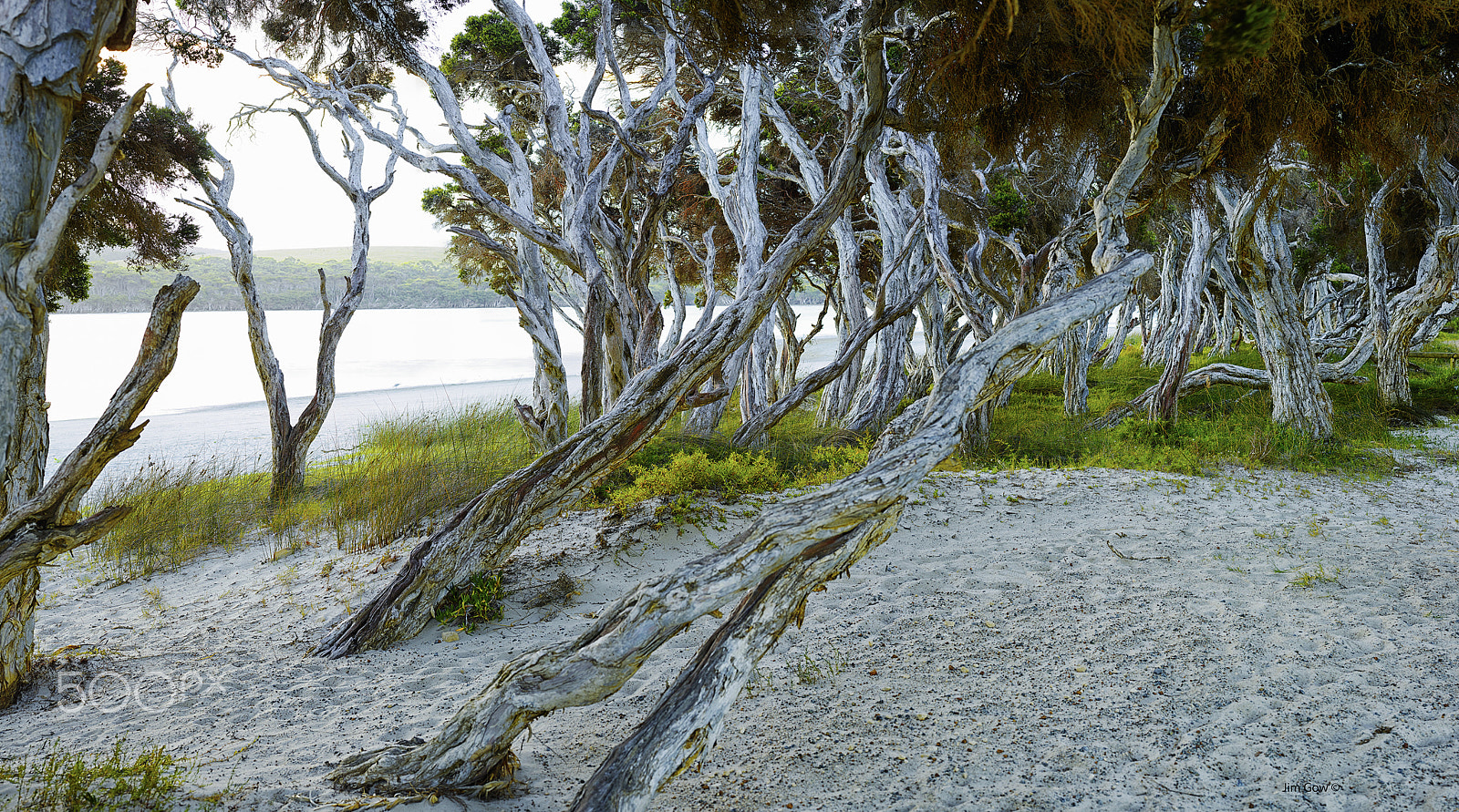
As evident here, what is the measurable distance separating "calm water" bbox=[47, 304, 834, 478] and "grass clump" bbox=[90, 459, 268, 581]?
2.17m

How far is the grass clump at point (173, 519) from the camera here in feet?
20.8

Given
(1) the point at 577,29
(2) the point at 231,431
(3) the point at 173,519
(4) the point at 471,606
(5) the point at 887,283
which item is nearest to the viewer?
(4) the point at 471,606

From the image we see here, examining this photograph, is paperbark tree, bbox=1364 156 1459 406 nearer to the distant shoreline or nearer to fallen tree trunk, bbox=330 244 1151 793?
fallen tree trunk, bbox=330 244 1151 793

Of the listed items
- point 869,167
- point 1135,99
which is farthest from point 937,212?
point 1135,99

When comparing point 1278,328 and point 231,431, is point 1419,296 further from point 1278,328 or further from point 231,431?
point 231,431

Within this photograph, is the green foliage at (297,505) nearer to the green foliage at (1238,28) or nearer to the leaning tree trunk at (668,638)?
the leaning tree trunk at (668,638)

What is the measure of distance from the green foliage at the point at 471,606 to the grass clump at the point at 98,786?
181cm

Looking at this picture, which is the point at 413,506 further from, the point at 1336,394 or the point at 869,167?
the point at 1336,394

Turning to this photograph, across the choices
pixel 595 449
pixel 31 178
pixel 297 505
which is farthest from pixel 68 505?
pixel 297 505

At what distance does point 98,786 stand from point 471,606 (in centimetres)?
213

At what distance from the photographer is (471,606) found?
181 inches

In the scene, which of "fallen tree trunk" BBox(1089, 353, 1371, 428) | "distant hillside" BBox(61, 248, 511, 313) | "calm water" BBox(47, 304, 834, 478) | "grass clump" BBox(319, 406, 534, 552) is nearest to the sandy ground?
"grass clump" BBox(319, 406, 534, 552)

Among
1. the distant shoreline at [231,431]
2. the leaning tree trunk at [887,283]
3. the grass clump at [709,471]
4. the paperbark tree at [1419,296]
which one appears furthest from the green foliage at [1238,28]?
the distant shoreline at [231,431]

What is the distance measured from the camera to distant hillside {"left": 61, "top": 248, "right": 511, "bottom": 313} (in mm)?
48003
